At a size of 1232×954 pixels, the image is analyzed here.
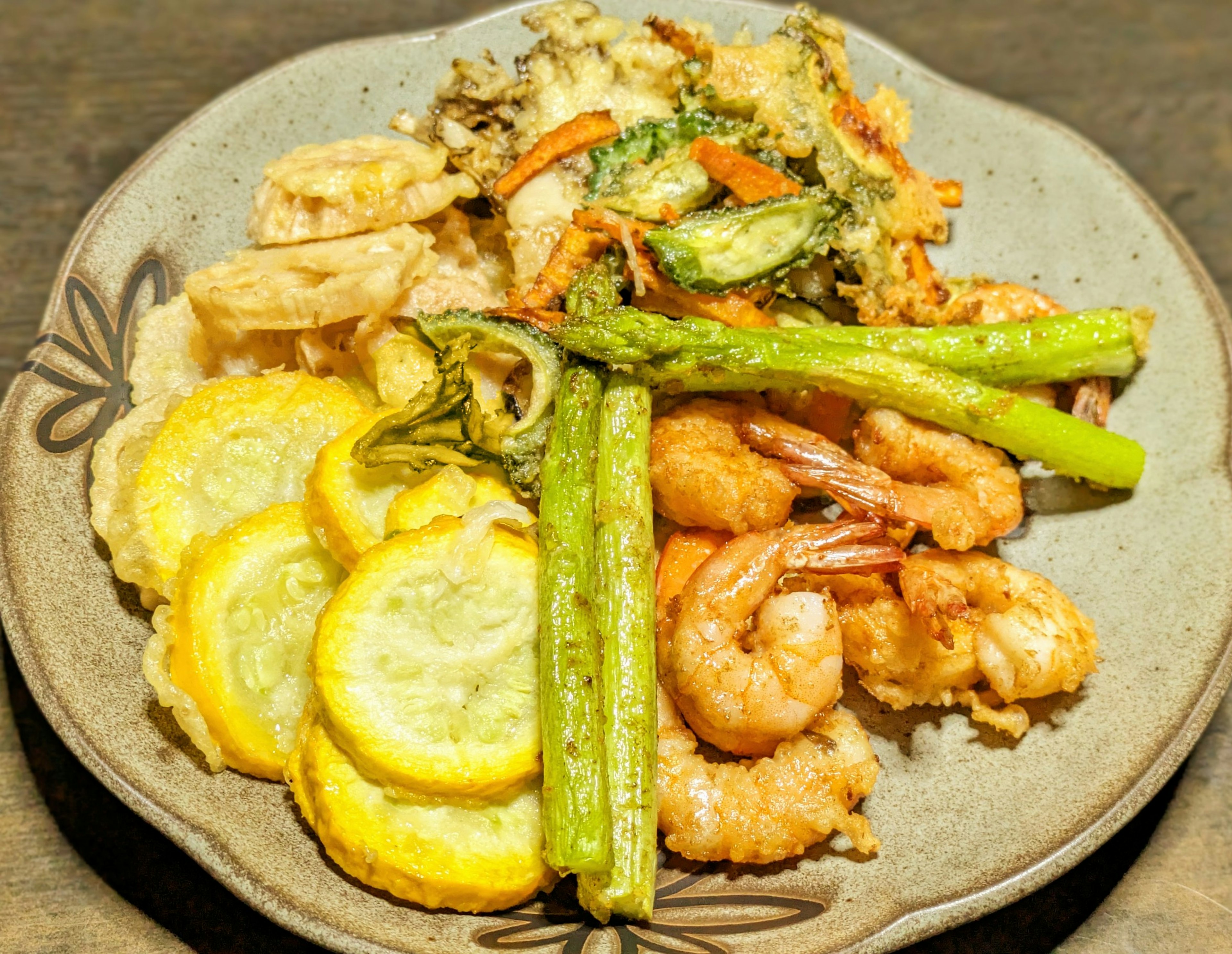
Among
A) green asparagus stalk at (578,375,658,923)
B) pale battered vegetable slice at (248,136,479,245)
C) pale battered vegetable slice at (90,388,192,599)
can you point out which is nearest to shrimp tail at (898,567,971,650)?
green asparagus stalk at (578,375,658,923)

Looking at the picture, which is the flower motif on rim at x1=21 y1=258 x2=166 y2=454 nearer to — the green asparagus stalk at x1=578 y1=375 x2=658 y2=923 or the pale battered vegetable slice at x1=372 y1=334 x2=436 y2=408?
the pale battered vegetable slice at x1=372 y1=334 x2=436 y2=408

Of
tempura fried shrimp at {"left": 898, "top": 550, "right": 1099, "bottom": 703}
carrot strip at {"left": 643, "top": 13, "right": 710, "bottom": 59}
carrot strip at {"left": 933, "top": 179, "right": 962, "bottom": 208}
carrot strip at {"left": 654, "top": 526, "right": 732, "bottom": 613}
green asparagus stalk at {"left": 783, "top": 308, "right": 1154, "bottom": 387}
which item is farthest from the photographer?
carrot strip at {"left": 933, "top": 179, "right": 962, "bottom": 208}

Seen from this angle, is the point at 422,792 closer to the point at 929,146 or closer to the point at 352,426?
the point at 352,426

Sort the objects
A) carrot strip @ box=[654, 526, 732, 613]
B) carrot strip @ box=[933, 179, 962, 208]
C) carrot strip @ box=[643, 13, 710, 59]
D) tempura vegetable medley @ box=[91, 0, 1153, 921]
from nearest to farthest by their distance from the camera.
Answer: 1. tempura vegetable medley @ box=[91, 0, 1153, 921]
2. carrot strip @ box=[654, 526, 732, 613]
3. carrot strip @ box=[643, 13, 710, 59]
4. carrot strip @ box=[933, 179, 962, 208]

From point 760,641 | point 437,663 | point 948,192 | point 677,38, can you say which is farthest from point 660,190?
point 437,663

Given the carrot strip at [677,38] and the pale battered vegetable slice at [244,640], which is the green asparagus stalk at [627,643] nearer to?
the pale battered vegetable slice at [244,640]

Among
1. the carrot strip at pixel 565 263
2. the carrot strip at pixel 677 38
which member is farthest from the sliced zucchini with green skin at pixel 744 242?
the carrot strip at pixel 677 38
